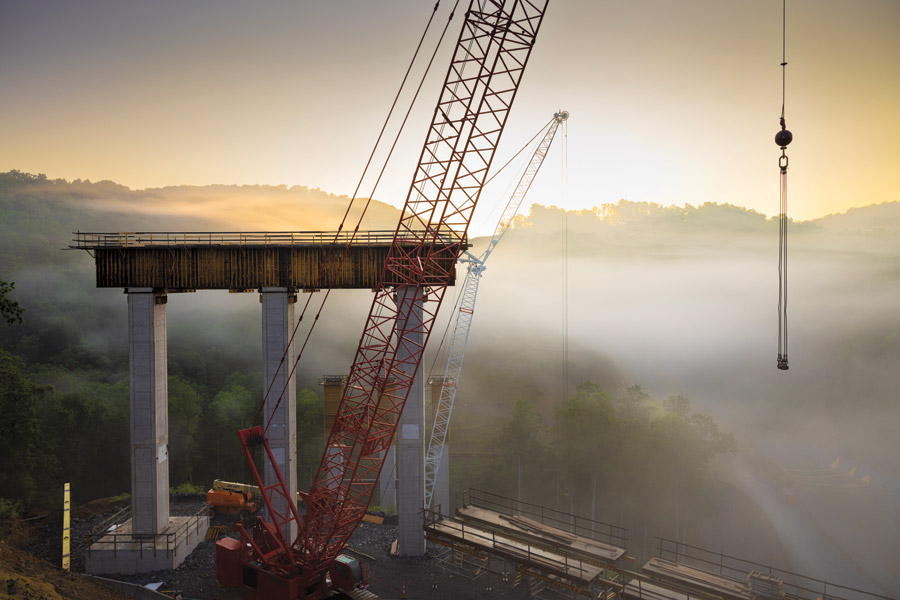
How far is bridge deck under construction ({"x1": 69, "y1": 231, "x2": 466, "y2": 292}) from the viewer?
29875 millimetres

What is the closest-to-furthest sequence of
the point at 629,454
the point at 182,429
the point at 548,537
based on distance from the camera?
the point at 548,537, the point at 182,429, the point at 629,454

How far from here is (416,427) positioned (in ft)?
99.7

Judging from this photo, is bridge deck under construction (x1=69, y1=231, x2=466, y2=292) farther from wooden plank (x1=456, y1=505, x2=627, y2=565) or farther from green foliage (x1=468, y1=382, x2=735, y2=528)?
green foliage (x1=468, y1=382, x2=735, y2=528)

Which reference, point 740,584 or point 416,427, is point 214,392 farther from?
point 740,584

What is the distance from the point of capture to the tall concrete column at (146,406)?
2970 cm

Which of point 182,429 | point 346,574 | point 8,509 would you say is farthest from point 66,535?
point 182,429

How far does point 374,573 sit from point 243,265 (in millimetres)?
16315

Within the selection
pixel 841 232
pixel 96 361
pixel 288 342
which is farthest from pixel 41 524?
pixel 841 232

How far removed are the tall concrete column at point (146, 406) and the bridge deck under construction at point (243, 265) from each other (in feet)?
3.78

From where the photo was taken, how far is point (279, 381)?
3011 cm

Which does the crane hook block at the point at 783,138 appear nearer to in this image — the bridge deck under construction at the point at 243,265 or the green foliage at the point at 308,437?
the bridge deck under construction at the point at 243,265

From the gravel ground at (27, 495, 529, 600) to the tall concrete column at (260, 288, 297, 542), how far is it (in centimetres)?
426

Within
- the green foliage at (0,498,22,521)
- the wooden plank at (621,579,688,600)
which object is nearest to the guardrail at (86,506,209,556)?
the green foliage at (0,498,22,521)

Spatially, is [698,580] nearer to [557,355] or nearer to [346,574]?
[346,574]
